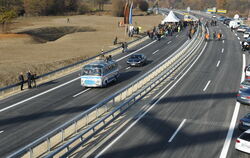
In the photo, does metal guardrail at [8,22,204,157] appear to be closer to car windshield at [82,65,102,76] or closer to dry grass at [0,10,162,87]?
car windshield at [82,65,102,76]

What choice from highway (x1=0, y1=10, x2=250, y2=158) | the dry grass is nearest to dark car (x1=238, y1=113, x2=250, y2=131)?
highway (x1=0, y1=10, x2=250, y2=158)

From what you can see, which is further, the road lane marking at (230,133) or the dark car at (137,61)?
the dark car at (137,61)

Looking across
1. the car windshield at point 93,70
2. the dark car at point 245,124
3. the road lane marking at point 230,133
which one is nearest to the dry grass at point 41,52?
the car windshield at point 93,70

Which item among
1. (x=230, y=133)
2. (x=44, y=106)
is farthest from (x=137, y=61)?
(x=230, y=133)

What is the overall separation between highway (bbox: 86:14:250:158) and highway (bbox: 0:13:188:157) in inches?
178

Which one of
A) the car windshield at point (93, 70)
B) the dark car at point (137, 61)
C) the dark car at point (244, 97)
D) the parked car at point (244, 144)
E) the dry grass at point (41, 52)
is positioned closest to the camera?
the parked car at point (244, 144)

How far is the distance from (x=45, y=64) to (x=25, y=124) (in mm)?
22707

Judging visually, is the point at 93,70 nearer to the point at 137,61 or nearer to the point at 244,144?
the point at 137,61

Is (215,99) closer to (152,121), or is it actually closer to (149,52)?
(152,121)

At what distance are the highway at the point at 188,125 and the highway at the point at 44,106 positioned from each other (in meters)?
4.52

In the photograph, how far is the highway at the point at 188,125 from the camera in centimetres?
1416

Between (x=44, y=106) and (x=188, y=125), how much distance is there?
1042 cm

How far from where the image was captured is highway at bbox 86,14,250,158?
1416 centimetres

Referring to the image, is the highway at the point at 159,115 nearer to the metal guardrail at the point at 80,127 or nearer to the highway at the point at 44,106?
the highway at the point at 44,106
